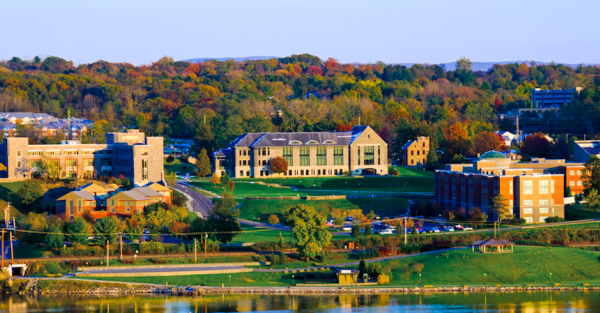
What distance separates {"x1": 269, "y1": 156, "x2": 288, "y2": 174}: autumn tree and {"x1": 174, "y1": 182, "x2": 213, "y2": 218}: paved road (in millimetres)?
14017

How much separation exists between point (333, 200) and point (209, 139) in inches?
1489

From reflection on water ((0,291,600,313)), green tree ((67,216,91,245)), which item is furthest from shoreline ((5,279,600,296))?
green tree ((67,216,91,245))

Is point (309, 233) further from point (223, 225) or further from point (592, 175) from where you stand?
point (592, 175)

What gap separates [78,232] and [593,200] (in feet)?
181

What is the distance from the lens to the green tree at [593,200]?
300ft

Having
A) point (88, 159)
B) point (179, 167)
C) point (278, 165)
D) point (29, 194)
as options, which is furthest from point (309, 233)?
point (179, 167)

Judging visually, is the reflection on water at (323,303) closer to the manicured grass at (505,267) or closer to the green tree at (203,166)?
the manicured grass at (505,267)

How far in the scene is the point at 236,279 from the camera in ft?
228

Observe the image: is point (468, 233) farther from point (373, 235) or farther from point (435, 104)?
point (435, 104)

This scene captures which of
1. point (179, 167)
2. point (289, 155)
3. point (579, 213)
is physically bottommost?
point (579, 213)

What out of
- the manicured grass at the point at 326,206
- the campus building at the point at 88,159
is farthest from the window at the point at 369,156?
the campus building at the point at 88,159

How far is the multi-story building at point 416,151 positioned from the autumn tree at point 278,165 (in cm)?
2414

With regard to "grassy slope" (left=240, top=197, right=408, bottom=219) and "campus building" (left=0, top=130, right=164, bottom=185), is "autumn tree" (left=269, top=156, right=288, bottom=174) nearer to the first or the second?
"campus building" (left=0, top=130, right=164, bottom=185)

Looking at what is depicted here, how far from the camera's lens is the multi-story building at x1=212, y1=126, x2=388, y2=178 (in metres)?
122
